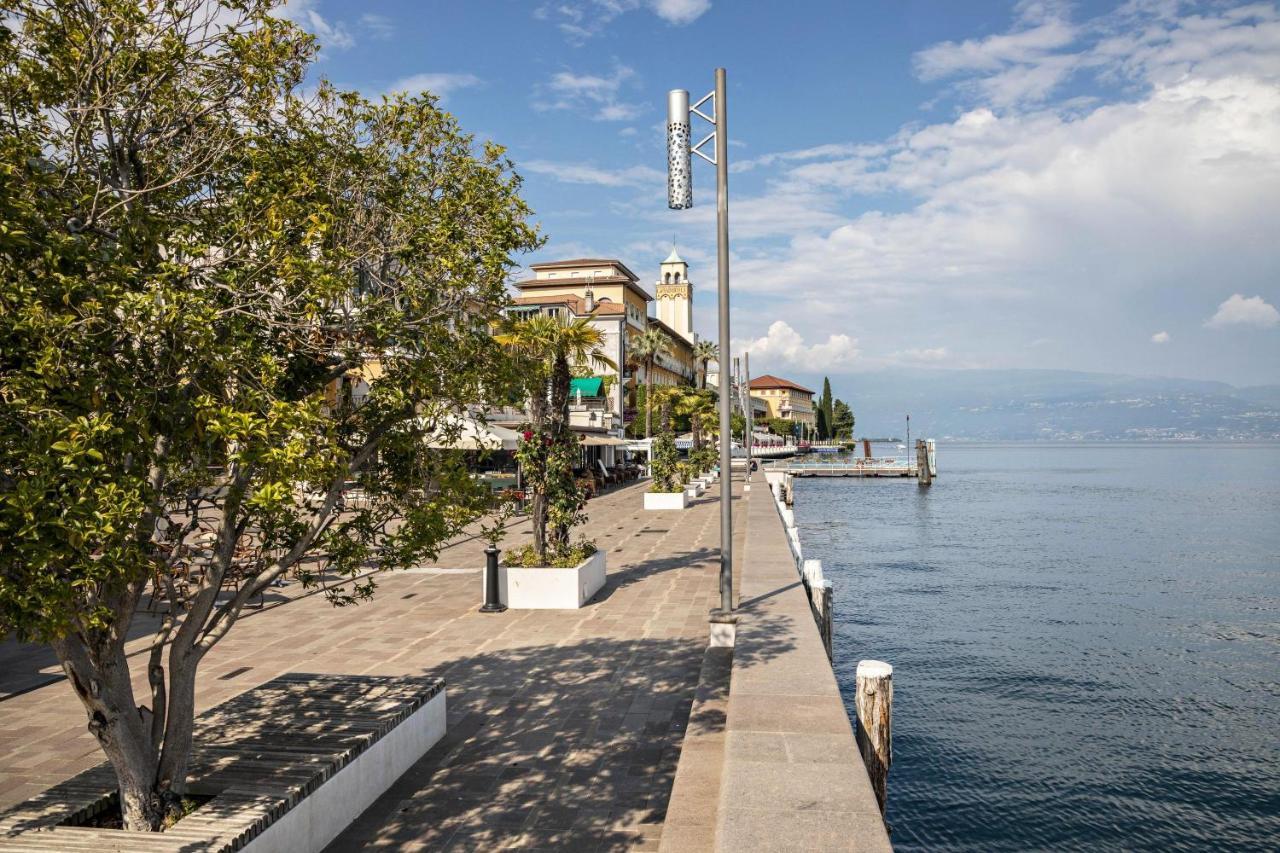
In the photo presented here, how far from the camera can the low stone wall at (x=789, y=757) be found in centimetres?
464

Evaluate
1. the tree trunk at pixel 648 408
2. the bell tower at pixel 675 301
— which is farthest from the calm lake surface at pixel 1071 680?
the bell tower at pixel 675 301

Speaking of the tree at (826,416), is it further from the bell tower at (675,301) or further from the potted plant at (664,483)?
the potted plant at (664,483)

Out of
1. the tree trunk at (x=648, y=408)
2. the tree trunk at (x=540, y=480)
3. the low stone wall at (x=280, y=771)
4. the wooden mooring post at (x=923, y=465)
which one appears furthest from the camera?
the wooden mooring post at (x=923, y=465)

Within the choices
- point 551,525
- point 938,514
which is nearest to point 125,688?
point 551,525

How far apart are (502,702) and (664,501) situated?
23.2 meters

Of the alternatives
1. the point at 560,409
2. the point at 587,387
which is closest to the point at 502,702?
the point at 560,409

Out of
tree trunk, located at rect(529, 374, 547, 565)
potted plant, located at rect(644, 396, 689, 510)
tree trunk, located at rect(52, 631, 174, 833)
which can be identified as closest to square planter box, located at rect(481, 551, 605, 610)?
tree trunk, located at rect(529, 374, 547, 565)

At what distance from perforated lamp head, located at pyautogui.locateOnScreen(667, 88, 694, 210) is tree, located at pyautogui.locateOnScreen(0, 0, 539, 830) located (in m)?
3.91

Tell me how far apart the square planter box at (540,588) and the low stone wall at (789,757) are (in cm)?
404

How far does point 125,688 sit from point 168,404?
2.04 m

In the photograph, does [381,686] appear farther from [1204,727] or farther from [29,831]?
[1204,727]

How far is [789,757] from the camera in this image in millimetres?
5773

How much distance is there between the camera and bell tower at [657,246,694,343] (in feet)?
429

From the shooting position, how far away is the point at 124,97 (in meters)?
5.41
